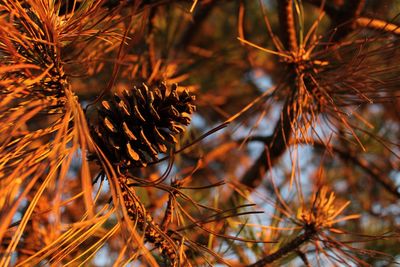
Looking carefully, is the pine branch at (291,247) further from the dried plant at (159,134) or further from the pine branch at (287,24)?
the pine branch at (287,24)

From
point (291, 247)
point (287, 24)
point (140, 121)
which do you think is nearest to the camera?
point (140, 121)

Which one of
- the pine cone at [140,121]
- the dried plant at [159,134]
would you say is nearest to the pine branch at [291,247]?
the dried plant at [159,134]

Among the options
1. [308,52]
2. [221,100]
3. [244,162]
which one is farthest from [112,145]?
[244,162]

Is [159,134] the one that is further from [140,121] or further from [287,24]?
[287,24]

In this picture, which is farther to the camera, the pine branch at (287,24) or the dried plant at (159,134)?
the pine branch at (287,24)

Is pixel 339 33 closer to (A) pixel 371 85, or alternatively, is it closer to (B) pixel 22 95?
(A) pixel 371 85

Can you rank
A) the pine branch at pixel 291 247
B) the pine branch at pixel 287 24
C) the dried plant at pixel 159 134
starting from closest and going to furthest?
the dried plant at pixel 159 134 → the pine branch at pixel 291 247 → the pine branch at pixel 287 24

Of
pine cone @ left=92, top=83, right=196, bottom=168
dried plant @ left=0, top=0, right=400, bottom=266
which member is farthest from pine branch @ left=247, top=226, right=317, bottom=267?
pine cone @ left=92, top=83, right=196, bottom=168

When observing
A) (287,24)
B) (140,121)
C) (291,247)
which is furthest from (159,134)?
(287,24)

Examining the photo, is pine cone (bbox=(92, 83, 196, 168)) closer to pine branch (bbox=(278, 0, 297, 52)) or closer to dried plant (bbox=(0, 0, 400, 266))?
dried plant (bbox=(0, 0, 400, 266))
